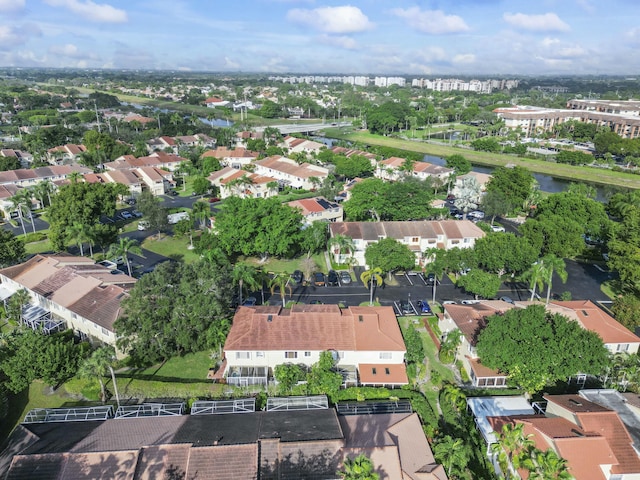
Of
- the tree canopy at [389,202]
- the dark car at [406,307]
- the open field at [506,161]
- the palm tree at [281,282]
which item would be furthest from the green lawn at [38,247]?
the open field at [506,161]

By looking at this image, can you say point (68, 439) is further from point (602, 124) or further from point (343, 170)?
point (602, 124)

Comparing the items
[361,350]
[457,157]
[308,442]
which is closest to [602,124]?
[457,157]

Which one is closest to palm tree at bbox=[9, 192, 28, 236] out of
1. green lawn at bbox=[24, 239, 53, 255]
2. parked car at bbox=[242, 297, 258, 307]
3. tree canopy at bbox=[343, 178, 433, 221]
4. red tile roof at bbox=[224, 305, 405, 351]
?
green lawn at bbox=[24, 239, 53, 255]

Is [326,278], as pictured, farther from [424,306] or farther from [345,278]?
[424,306]

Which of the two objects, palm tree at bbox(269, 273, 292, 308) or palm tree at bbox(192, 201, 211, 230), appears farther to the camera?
palm tree at bbox(192, 201, 211, 230)

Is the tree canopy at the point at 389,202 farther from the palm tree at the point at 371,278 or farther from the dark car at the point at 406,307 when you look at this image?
the dark car at the point at 406,307

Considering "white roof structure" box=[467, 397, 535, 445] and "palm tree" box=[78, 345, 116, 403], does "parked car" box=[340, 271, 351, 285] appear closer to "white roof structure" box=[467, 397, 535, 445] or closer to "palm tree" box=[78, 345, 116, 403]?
"white roof structure" box=[467, 397, 535, 445]
